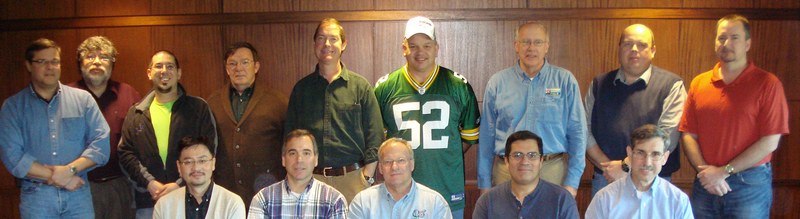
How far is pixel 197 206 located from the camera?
8.27ft

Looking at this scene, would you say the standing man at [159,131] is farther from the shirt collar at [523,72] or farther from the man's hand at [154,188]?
the shirt collar at [523,72]

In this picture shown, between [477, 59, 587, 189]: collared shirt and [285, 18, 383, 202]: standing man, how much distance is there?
0.74 m

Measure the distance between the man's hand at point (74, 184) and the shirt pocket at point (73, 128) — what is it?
0.26 m

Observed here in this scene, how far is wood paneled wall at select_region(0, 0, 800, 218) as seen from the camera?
4051mm

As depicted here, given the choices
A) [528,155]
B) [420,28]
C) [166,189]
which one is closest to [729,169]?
[528,155]

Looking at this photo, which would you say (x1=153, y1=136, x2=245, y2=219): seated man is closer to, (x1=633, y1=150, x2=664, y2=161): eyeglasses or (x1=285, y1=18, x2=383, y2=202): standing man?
(x1=285, y1=18, x2=383, y2=202): standing man

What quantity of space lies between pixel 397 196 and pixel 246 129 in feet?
3.76

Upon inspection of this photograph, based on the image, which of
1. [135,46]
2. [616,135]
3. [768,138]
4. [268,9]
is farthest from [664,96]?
[135,46]

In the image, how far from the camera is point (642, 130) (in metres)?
2.44

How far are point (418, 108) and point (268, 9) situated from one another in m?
1.94

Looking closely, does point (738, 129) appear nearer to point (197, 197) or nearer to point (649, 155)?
point (649, 155)

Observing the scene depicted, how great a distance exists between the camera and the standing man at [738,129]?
8.93ft

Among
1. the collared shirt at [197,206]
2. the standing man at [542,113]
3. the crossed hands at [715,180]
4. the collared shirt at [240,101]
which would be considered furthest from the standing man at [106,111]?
the crossed hands at [715,180]

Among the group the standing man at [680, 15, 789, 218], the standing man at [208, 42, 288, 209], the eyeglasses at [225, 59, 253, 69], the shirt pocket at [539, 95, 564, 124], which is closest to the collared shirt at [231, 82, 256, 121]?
the standing man at [208, 42, 288, 209]
